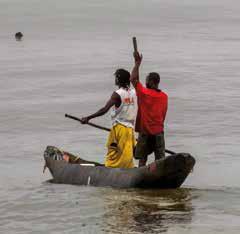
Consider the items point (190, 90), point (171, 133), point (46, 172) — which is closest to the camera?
point (46, 172)

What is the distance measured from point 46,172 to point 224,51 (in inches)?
841

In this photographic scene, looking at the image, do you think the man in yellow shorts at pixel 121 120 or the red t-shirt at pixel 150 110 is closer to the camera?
the red t-shirt at pixel 150 110

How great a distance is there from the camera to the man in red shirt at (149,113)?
47.8ft

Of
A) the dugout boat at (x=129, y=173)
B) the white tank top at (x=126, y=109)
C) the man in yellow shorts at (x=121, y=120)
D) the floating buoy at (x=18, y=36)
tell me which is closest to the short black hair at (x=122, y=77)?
the man in yellow shorts at (x=121, y=120)

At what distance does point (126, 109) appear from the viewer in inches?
586

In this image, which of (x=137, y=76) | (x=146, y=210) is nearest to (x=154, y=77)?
(x=137, y=76)

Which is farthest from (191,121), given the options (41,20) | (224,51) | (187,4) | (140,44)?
(187,4)

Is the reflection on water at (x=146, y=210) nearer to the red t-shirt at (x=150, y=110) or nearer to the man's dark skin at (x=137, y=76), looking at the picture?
the red t-shirt at (x=150, y=110)

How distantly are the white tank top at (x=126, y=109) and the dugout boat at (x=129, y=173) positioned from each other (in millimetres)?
734

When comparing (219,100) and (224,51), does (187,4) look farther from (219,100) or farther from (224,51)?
(219,100)

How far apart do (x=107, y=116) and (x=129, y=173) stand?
9688 millimetres

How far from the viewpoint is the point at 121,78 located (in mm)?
14703

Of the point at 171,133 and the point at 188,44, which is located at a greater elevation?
the point at 188,44

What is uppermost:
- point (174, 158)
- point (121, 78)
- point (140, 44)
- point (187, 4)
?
point (187, 4)
